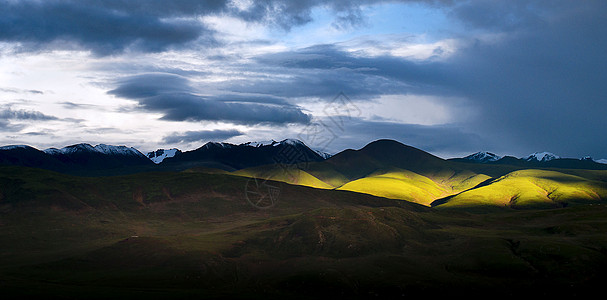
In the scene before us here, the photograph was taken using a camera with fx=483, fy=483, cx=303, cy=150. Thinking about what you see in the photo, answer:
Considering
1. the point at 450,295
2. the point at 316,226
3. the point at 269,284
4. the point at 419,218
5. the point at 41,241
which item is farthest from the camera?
the point at 419,218

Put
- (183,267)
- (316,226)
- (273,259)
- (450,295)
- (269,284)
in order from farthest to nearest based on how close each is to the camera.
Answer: (316,226) → (273,259) → (183,267) → (269,284) → (450,295)

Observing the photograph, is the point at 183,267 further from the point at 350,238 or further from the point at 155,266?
the point at 350,238

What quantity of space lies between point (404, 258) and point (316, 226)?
128 feet

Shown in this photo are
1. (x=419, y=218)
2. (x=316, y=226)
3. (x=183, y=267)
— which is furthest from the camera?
(x=419, y=218)

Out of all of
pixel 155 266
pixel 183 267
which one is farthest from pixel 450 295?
pixel 155 266

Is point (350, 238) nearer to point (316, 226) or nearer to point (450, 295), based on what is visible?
point (316, 226)

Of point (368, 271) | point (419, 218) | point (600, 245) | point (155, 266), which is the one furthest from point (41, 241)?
point (600, 245)

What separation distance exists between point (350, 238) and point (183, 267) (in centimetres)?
5448

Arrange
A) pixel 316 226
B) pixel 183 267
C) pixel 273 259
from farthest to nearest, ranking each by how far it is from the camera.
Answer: pixel 316 226 < pixel 273 259 < pixel 183 267

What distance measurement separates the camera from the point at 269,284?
403 ft

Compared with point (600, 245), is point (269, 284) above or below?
below

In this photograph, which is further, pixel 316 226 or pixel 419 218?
pixel 419 218

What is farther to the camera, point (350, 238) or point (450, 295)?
point (350, 238)

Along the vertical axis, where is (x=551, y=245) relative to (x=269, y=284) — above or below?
above
